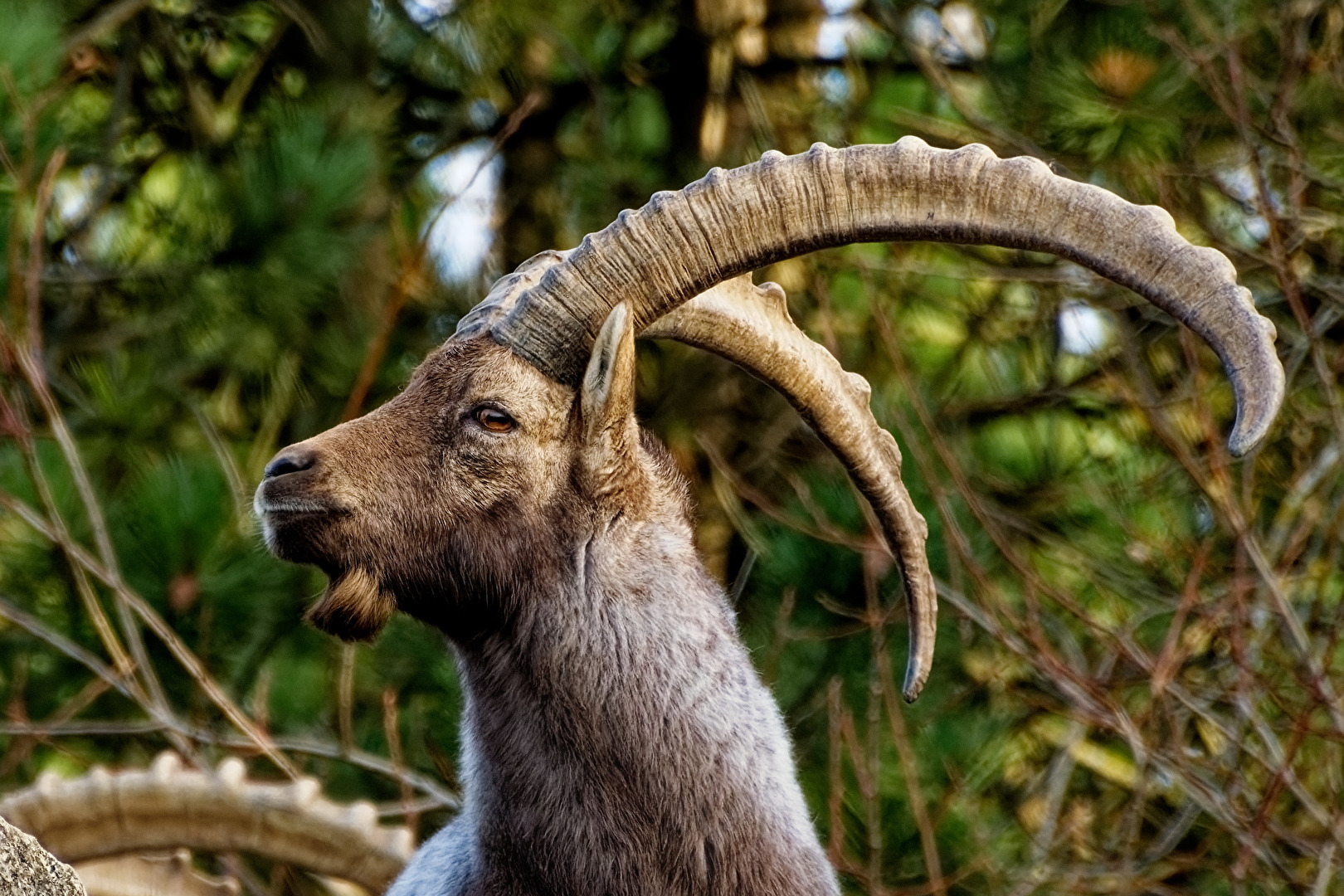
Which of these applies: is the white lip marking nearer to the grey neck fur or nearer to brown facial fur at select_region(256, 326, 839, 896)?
brown facial fur at select_region(256, 326, 839, 896)

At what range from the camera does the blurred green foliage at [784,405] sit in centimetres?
711

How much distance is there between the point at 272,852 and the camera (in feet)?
19.5

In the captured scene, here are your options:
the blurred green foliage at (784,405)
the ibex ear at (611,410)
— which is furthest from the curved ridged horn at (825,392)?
the blurred green foliage at (784,405)

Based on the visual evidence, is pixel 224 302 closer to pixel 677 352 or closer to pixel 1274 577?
pixel 677 352

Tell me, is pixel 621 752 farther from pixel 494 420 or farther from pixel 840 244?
pixel 840 244

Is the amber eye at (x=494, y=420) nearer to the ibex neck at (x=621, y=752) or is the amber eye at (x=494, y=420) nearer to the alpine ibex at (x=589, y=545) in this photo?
the alpine ibex at (x=589, y=545)

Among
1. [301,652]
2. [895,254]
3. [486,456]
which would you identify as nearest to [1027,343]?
[895,254]

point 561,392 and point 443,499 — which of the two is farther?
point 561,392

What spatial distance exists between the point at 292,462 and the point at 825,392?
126 centimetres

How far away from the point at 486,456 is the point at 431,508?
0.54 feet

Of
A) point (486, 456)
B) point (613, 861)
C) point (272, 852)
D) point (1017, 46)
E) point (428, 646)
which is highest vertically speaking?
point (1017, 46)

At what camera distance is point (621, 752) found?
4.17m

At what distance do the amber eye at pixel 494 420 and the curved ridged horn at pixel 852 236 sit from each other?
146mm

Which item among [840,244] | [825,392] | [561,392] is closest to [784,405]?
[825,392]
